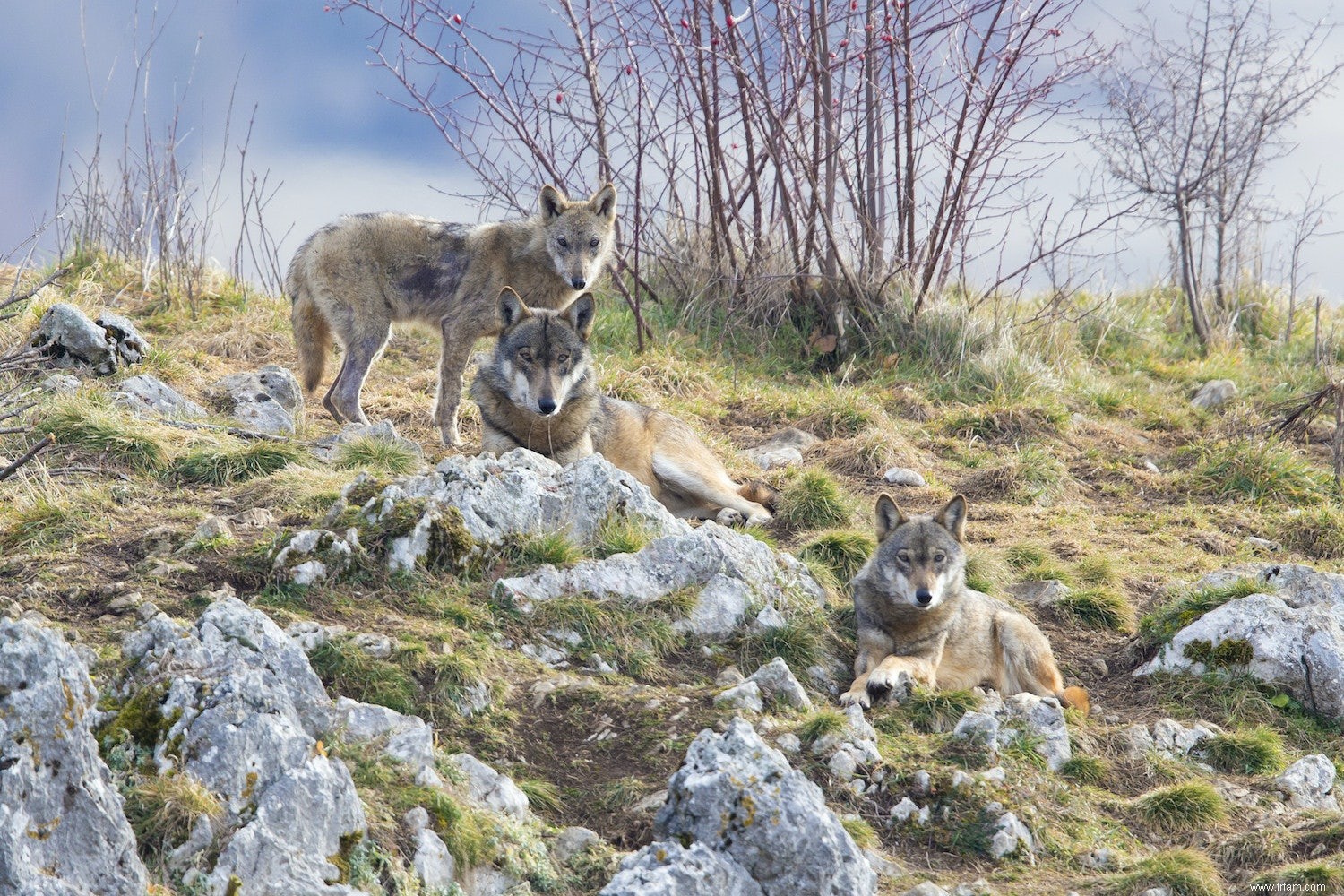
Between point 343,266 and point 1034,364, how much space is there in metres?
7.34

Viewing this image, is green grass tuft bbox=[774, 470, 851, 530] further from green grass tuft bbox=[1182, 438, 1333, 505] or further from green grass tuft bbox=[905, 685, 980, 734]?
A: green grass tuft bbox=[1182, 438, 1333, 505]

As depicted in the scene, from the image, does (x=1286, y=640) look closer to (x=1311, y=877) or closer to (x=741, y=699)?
(x=1311, y=877)

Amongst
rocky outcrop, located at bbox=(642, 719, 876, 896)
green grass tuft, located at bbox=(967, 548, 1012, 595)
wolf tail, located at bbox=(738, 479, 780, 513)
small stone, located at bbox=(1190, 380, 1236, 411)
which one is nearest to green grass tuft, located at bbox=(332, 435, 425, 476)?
wolf tail, located at bbox=(738, 479, 780, 513)

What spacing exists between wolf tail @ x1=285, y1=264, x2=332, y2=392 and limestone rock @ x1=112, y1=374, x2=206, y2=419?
1.16 m

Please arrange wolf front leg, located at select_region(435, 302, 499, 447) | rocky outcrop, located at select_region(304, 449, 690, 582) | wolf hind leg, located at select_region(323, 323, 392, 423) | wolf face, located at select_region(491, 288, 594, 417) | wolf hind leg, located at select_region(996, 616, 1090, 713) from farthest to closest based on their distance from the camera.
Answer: wolf hind leg, located at select_region(323, 323, 392, 423)
wolf front leg, located at select_region(435, 302, 499, 447)
wolf face, located at select_region(491, 288, 594, 417)
wolf hind leg, located at select_region(996, 616, 1090, 713)
rocky outcrop, located at select_region(304, 449, 690, 582)

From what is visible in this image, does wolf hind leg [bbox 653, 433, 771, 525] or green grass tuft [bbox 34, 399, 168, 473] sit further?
wolf hind leg [bbox 653, 433, 771, 525]

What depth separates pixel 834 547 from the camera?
7680 mm

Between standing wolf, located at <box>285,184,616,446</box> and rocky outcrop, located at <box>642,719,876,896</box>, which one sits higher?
standing wolf, located at <box>285,184,616,446</box>

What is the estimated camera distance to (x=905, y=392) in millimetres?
11852

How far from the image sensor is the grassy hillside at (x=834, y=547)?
15.6 feet

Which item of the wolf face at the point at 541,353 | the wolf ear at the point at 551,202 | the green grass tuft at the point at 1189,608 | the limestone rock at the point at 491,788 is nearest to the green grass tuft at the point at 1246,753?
the green grass tuft at the point at 1189,608

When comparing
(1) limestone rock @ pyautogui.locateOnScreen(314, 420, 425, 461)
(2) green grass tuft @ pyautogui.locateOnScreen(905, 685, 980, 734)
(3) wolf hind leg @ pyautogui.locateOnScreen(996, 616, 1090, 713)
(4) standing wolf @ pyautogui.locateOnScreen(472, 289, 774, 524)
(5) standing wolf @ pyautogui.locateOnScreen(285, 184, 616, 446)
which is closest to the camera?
(2) green grass tuft @ pyautogui.locateOnScreen(905, 685, 980, 734)

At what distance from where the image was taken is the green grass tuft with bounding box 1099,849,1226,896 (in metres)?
4.38

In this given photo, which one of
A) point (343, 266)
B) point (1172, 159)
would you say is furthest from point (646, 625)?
point (1172, 159)
